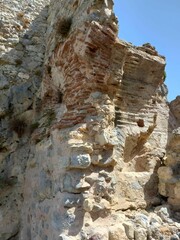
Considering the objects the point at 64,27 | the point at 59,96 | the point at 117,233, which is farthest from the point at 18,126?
the point at 117,233

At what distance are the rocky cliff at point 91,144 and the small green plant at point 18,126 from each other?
2 cm

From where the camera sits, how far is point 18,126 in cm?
559

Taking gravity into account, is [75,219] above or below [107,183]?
below

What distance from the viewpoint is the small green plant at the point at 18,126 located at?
18.3 ft

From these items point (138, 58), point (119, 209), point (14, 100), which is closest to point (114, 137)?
point (119, 209)

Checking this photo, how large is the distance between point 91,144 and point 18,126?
2260mm

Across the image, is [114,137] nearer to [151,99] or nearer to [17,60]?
[151,99]

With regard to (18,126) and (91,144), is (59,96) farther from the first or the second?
(91,144)

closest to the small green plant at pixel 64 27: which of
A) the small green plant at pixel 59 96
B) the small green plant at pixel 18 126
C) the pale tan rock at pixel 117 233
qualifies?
the small green plant at pixel 59 96

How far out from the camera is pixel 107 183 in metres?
3.76

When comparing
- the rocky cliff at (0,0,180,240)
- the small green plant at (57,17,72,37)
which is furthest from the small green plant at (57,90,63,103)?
the small green plant at (57,17,72,37)

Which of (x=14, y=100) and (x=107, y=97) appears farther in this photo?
(x=14, y=100)

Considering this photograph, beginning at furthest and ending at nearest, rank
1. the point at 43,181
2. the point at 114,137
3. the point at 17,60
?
the point at 17,60, the point at 43,181, the point at 114,137

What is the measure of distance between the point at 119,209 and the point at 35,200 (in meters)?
1.44
